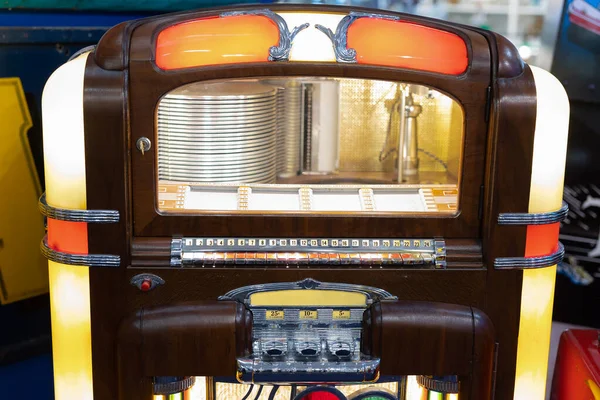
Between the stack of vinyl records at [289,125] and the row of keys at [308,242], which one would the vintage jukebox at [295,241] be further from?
the stack of vinyl records at [289,125]

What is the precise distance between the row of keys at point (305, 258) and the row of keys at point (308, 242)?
0.08 feet

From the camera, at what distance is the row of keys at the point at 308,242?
6.99 feet

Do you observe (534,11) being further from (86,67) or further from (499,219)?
(86,67)

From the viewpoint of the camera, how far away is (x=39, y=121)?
10.0ft

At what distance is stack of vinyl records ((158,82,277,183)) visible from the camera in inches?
91.0

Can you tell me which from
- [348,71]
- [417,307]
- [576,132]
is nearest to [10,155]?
[348,71]

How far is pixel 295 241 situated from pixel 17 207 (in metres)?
1.40

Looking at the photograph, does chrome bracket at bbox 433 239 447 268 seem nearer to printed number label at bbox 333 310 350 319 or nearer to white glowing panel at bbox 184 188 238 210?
printed number label at bbox 333 310 350 319

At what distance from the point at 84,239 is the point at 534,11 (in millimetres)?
2551

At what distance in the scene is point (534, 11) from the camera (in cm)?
378

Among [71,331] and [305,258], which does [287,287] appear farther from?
[71,331]

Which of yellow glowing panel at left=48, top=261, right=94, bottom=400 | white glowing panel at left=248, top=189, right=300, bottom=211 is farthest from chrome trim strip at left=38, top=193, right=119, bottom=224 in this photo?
white glowing panel at left=248, top=189, right=300, bottom=211

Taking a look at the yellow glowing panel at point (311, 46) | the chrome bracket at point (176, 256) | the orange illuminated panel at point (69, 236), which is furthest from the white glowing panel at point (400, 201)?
the orange illuminated panel at point (69, 236)

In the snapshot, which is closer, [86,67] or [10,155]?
[86,67]
